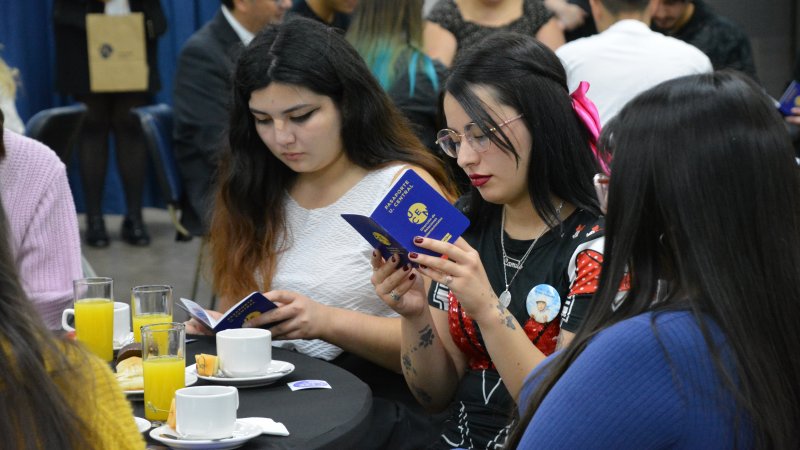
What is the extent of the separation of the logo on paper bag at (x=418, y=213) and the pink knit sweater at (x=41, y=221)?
3.29 feet

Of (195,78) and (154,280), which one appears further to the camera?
(154,280)

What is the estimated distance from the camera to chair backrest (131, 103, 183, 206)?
4133mm

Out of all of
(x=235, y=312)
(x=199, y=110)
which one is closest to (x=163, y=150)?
(x=199, y=110)

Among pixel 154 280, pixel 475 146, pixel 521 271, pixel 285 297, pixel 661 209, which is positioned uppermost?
pixel 661 209

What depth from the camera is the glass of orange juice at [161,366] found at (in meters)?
1.71

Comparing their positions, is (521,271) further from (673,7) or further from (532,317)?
(673,7)

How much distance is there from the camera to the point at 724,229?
1177 millimetres

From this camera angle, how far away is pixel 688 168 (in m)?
1.18

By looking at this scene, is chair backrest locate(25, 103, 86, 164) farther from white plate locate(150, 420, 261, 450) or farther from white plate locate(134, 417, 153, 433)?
white plate locate(150, 420, 261, 450)

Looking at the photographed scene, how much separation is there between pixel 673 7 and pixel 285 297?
267 centimetres

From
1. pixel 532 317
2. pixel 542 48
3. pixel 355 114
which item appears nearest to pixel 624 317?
pixel 532 317

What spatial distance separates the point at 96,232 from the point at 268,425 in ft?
17.0

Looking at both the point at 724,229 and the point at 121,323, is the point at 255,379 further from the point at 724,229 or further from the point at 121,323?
the point at 724,229

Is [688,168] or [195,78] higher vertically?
[688,168]
